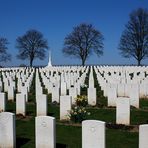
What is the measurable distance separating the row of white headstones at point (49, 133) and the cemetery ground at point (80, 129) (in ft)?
1.63

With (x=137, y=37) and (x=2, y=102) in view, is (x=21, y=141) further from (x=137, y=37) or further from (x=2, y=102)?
(x=137, y=37)

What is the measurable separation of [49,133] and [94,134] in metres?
1.27

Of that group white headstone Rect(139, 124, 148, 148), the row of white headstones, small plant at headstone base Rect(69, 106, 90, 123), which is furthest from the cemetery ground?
white headstone Rect(139, 124, 148, 148)

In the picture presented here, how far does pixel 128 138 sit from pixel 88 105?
6.03 metres

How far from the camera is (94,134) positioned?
8305 mm

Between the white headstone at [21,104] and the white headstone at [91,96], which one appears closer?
the white headstone at [21,104]

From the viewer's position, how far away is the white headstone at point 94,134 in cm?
821

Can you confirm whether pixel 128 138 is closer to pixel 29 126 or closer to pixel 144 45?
pixel 29 126

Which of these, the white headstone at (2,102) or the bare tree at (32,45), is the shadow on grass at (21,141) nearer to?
the white headstone at (2,102)

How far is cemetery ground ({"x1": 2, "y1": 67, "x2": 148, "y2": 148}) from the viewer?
9.86 meters

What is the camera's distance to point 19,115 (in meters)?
14.0

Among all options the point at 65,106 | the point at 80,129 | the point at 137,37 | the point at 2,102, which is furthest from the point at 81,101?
the point at 137,37

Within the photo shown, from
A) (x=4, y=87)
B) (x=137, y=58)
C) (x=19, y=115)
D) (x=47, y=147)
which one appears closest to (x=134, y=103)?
(x=19, y=115)

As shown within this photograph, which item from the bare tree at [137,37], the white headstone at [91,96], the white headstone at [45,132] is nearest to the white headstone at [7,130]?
the white headstone at [45,132]
